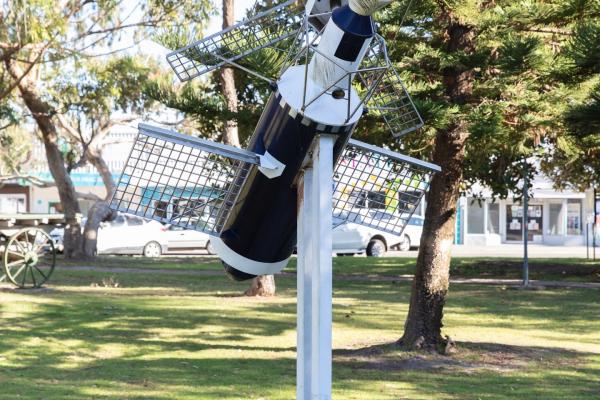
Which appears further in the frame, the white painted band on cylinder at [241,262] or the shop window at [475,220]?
the shop window at [475,220]

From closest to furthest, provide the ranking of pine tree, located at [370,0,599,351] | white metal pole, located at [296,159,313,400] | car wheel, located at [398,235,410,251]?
white metal pole, located at [296,159,313,400] < pine tree, located at [370,0,599,351] < car wheel, located at [398,235,410,251]

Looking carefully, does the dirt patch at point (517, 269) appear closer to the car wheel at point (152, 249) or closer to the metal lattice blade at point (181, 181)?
the car wheel at point (152, 249)

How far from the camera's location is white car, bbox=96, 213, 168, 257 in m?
31.3

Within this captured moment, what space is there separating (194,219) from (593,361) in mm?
6100

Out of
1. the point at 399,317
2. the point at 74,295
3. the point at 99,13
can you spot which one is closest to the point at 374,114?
the point at 399,317

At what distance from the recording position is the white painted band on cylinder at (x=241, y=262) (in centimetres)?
526

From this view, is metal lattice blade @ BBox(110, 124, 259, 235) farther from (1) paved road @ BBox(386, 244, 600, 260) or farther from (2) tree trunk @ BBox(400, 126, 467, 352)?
(1) paved road @ BBox(386, 244, 600, 260)

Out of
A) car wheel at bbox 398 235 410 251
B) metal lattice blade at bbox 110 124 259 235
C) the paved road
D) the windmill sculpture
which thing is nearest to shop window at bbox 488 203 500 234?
the paved road

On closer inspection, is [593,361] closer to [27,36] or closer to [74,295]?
[74,295]

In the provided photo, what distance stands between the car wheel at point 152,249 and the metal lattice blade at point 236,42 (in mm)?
26963

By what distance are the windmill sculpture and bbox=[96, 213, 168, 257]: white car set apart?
85.9ft

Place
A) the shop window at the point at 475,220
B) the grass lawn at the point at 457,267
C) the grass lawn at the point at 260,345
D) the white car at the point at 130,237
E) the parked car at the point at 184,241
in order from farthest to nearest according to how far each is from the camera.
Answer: the shop window at the point at 475,220 → the parked car at the point at 184,241 → the white car at the point at 130,237 → the grass lawn at the point at 457,267 → the grass lawn at the point at 260,345

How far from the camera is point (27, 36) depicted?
53.6 feet

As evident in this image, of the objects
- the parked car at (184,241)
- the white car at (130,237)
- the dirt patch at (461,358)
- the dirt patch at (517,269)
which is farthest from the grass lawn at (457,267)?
the dirt patch at (461,358)
